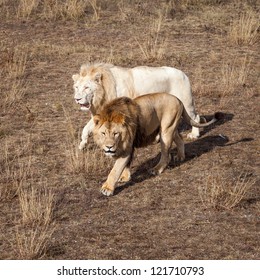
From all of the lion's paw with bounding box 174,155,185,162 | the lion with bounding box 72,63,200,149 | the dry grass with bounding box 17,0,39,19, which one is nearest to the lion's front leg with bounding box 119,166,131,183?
the lion's paw with bounding box 174,155,185,162

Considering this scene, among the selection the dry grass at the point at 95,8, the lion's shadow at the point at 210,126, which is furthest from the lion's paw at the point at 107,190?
the dry grass at the point at 95,8

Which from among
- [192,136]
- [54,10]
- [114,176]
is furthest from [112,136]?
[54,10]

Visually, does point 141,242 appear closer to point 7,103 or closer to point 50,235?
point 50,235

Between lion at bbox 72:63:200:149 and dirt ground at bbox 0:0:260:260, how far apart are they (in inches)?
23.9

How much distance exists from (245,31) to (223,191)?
7.99m

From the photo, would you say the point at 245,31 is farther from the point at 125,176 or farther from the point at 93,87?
the point at 125,176

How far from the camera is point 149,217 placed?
758 cm

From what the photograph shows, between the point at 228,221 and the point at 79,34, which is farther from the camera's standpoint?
the point at 79,34

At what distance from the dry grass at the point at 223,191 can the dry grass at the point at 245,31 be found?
7.05m

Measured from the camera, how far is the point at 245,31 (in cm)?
1519

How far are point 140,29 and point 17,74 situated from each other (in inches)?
159
